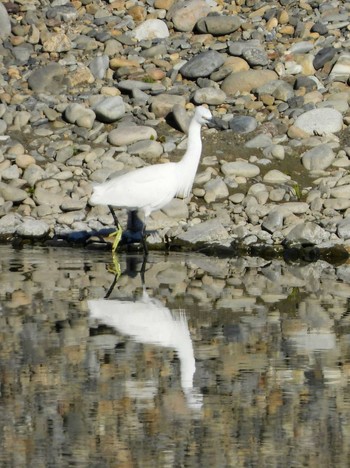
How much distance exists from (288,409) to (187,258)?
6.25m

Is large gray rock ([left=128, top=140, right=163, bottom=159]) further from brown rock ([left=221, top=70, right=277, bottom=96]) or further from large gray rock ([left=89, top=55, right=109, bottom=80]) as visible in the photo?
large gray rock ([left=89, top=55, right=109, bottom=80])

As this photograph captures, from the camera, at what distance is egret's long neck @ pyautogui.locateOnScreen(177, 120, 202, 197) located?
1376 centimetres

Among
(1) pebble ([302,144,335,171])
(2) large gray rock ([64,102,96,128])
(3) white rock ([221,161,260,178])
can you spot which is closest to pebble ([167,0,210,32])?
(2) large gray rock ([64,102,96,128])

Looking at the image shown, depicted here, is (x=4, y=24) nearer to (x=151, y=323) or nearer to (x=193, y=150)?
(x=193, y=150)

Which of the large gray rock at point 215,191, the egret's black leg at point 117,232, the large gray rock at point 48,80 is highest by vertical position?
the egret's black leg at point 117,232

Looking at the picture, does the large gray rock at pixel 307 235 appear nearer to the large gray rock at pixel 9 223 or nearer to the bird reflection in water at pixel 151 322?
the bird reflection in water at pixel 151 322

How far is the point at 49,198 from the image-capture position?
14984 mm

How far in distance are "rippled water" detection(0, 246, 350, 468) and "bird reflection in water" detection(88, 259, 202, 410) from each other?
2cm

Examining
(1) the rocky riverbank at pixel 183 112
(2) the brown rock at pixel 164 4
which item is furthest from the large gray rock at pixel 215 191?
(2) the brown rock at pixel 164 4

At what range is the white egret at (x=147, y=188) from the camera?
44.3ft

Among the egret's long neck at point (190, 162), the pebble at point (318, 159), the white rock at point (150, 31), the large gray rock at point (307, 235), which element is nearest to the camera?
the egret's long neck at point (190, 162)

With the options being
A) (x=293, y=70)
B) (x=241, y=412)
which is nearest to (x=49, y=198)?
(x=293, y=70)

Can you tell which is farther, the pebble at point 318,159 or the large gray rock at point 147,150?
the large gray rock at point 147,150

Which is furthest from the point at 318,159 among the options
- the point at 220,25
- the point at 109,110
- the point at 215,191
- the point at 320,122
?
the point at 220,25
